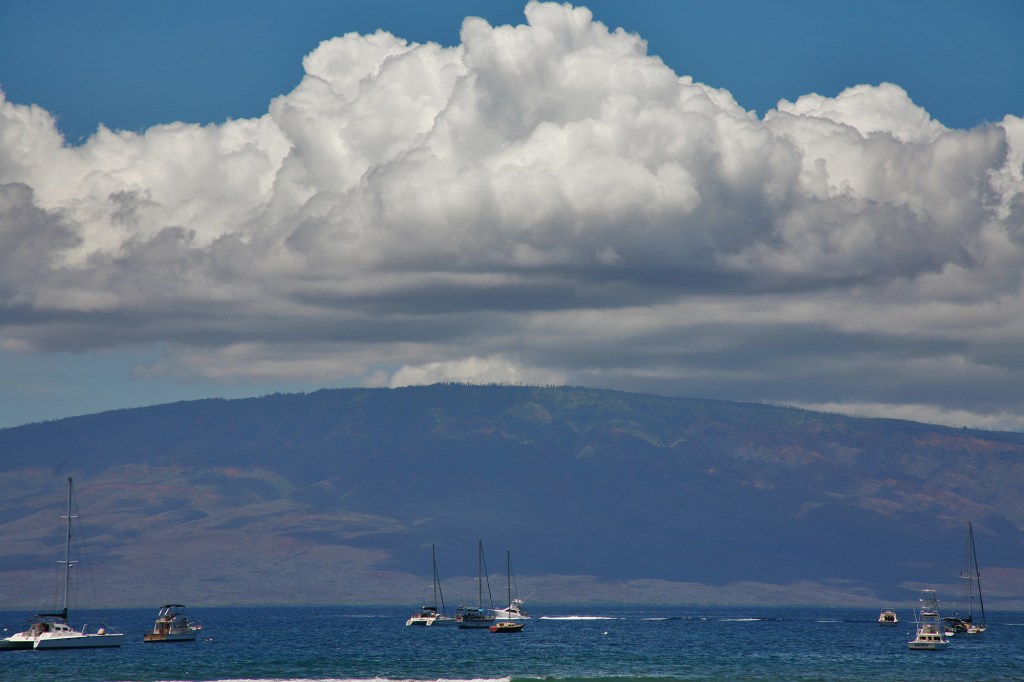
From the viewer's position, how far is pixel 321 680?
158625 millimetres

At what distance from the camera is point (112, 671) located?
563ft

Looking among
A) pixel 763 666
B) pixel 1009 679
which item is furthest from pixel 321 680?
pixel 1009 679

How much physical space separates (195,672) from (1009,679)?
87722mm

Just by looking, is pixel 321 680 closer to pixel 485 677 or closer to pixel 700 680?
pixel 485 677

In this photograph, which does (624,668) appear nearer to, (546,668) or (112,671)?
(546,668)

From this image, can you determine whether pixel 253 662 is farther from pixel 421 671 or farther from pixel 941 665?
pixel 941 665

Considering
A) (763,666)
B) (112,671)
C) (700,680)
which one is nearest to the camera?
(700,680)

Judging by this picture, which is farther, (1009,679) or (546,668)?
(546,668)

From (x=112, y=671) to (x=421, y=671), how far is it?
33.9m

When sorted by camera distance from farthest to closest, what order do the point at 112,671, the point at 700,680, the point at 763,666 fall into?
the point at 763,666
the point at 112,671
the point at 700,680

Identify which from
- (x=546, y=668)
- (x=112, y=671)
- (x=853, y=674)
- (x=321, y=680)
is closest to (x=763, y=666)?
(x=853, y=674)

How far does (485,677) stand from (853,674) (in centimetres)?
4145

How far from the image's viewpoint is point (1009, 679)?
539ft

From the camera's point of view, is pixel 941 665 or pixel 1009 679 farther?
pixel 941 665
